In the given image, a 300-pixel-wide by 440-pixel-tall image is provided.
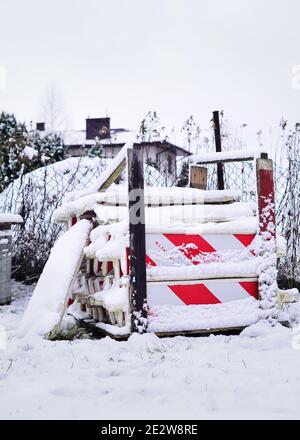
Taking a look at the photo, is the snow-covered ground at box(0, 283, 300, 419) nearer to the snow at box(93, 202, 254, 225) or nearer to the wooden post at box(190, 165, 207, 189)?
the snow at box(93, 202, 254, 225)

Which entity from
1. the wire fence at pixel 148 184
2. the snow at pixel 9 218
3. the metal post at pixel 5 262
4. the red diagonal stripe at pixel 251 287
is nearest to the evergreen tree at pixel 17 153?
the wire fence at pixel 148 184

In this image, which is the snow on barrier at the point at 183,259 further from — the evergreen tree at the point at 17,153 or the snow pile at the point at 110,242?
the evergreen tree at the point at 17,153

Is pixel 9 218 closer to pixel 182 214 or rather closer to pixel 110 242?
pixel 110 242

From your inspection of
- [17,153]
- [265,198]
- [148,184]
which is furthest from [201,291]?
[17,153]

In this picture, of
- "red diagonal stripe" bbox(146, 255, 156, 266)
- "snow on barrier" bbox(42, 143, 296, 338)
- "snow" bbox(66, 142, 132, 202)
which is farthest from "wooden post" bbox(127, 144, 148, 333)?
"snow" bbox(66, 142, 132, 202)

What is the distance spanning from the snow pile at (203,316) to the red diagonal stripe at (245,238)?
0.41 m

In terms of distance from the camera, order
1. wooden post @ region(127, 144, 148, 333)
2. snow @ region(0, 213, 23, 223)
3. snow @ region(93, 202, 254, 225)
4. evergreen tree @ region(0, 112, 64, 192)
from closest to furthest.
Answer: wooden post @ region(127, 144, 148, 333) < snow @ region(93, 202, 254, 225) < snow @ region(0, 213, 23, 223) < evergreen tree @ region(0, 112, 64, 192)

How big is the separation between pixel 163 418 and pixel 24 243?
5006 millimetres

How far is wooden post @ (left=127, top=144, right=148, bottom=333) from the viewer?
3.26 metres

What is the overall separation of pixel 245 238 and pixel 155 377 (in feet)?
5.00

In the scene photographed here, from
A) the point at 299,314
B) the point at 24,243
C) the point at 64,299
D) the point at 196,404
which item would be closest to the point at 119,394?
the point at 196,404

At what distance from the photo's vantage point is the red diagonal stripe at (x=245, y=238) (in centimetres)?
362

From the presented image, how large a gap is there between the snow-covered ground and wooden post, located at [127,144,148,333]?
0.16m

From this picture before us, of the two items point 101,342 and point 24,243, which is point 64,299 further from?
point 24,243
